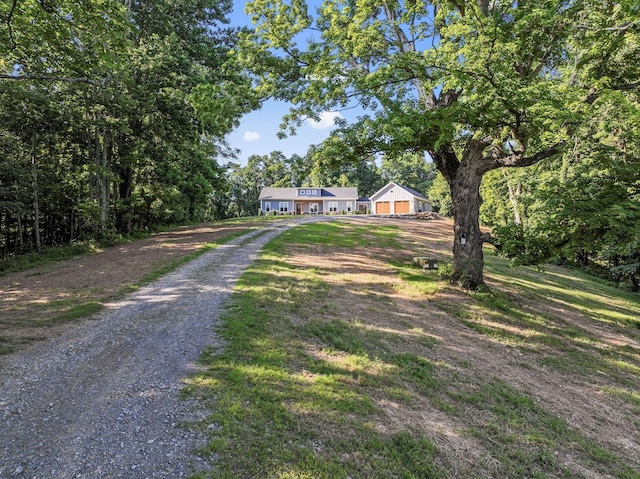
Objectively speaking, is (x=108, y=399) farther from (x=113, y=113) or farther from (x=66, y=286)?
(x=113, y=113)

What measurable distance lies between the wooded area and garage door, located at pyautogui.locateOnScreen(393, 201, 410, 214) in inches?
1330

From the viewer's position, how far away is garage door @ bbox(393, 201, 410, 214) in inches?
1793

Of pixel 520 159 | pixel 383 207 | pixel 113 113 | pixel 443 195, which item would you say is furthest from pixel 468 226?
pixel 383 207

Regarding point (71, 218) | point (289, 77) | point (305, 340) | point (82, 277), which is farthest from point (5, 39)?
point (71, 218)

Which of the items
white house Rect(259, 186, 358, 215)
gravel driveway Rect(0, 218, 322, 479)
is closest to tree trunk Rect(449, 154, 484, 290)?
gravel driveway Rect(0, 218, 322, 479)

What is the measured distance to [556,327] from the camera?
8.84m

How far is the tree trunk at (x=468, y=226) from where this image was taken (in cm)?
1029

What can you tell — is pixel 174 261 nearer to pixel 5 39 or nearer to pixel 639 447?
pixel 5 39

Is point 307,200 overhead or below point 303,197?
below

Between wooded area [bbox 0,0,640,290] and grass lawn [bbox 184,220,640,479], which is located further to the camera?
wooded area [bbox 0,0,640,290]

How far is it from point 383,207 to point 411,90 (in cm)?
3882

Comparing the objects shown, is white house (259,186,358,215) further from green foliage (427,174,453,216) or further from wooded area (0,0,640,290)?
wooded area (0,0,640,290)

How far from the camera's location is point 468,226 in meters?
10.4

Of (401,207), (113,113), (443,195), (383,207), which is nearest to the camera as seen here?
(113,113)
